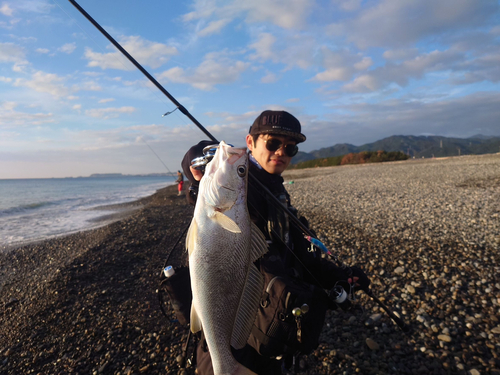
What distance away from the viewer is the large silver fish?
2.19 metres

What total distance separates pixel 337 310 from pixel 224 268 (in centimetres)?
378

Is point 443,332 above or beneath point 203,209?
beneath

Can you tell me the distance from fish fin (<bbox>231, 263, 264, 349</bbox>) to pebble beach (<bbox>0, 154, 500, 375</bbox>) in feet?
6.82

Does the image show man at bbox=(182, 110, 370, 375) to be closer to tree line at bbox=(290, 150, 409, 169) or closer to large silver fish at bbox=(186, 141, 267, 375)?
large silver fish at bbox=(186, 141, 267, 375)

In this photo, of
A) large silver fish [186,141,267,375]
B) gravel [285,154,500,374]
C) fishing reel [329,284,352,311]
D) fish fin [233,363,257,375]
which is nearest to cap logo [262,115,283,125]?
large silver fish [186,141,267,375]

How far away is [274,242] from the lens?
266cm

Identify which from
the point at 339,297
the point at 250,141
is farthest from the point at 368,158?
the point at 339,297

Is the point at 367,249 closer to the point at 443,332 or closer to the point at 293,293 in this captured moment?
the point at 443,332

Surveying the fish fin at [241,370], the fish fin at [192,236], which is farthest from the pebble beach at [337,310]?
the fish fin at [192,236]

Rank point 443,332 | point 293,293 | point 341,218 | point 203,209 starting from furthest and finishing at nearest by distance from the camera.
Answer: point 341,218 → point 443,332 → point 203,209 → point 293,293

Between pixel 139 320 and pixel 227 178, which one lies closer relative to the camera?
pixel 227 178

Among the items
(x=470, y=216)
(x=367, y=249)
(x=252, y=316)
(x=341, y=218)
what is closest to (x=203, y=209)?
(x=252, y=316)

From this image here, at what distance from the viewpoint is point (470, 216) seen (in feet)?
32.8

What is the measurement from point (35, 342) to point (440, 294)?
766 centimetres
